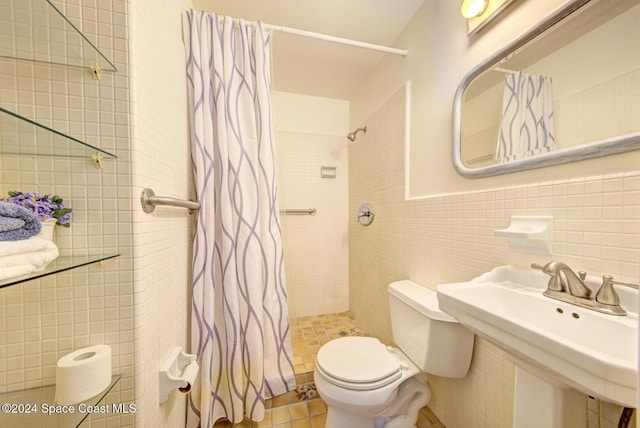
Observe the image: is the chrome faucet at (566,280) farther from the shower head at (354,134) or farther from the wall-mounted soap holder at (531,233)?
the shower head at (354,134)

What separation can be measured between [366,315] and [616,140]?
5.34ft

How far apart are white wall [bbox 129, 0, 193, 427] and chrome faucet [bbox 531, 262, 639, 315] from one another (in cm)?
115

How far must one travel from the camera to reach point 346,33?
1.39m

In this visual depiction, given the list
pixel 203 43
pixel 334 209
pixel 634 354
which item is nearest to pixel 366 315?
pixel 334 209

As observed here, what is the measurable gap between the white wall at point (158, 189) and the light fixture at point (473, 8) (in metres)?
1.17

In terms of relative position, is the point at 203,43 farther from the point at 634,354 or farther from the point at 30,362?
the point at 634,354

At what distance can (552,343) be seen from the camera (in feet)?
1.28

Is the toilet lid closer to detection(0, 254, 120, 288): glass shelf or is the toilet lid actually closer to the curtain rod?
detection(0, 254, 120, 288): glass shelf

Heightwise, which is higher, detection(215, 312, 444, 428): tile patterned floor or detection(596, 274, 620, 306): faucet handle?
detection(596, 274, 620, 306): faucet handle

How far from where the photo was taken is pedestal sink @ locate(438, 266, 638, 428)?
13.3 inches

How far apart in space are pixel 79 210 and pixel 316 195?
1.60m

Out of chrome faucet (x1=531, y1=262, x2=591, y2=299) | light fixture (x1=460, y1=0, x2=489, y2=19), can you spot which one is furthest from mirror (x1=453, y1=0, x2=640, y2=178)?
chrome faucet (x1=531, y1=262, x2=591, y2=299)

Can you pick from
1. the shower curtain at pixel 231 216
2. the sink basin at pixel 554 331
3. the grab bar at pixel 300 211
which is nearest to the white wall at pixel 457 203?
the sink basin at pixel 554 331

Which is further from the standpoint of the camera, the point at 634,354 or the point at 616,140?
the point at 616,140
